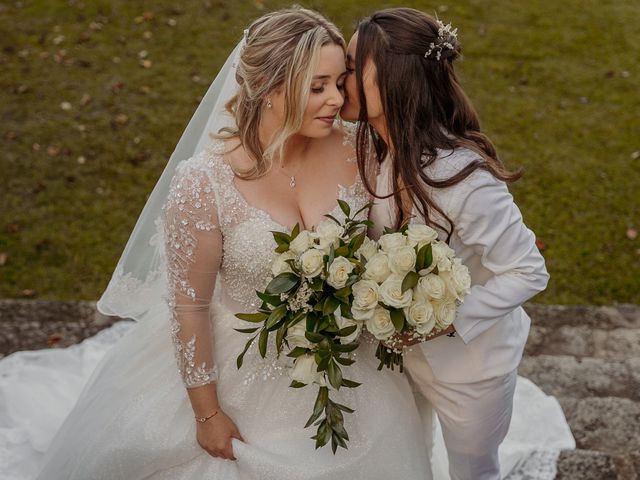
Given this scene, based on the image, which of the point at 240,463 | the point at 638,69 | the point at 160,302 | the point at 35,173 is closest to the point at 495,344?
the point at 240,463

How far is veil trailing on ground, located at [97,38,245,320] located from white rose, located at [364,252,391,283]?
118 cm

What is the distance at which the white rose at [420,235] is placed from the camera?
9.00ft

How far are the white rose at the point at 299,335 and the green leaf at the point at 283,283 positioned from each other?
0.15m

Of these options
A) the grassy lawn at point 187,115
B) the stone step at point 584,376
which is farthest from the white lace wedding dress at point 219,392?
the grassy lawn at point 187,115

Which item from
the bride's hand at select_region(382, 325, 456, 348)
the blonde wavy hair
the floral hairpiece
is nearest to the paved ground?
the bride's hand at select_region(382, 325, 456, 348)

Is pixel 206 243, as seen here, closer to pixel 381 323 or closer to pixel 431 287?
pixel 381 323

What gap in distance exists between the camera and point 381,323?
271 cm

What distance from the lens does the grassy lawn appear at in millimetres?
6555

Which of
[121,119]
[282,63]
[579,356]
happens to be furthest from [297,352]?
[121,119]

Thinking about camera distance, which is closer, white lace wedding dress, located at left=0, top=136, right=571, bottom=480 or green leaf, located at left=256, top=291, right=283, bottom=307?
green leaf, located at left=256, top=291, right=283, bottom=307

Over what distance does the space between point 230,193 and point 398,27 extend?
3.13 ft

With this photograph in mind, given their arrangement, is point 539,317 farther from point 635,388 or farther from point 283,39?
point 283,39

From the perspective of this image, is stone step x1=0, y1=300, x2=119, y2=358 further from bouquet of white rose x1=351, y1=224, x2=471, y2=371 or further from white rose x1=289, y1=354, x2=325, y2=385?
bouquet of white rose x1=351, y1=224, x2=471, y2=371

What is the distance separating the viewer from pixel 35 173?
740 cm
